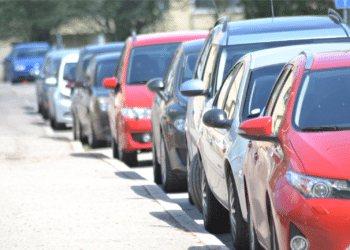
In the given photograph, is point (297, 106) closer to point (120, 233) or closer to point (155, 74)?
point (120, 233)

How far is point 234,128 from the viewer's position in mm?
6652

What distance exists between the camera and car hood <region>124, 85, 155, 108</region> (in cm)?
1302

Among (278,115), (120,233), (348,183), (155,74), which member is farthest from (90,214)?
(155,74)

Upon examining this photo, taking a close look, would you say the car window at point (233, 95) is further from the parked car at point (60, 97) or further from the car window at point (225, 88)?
the parked car at point (60, 97)

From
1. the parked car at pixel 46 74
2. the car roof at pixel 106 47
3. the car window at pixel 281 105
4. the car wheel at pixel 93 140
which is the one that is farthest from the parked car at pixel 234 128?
the parked car at pixel 46 74

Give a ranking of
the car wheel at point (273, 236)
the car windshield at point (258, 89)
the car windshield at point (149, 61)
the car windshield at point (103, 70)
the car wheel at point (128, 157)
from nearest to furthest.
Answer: the car wheel at point (273, 236) < the car windshield at point (258, 89) < the car wheel at point (128, 157) < the car windshield at point (149, 61) < the car windshield at point (103, 70)

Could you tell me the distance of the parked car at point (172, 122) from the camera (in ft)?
33.1

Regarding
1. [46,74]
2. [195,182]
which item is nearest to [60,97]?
[46,74]

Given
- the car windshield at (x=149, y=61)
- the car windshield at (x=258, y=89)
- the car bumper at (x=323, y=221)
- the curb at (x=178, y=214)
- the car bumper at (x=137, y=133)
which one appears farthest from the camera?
the car windshield at (x=149, y=61)

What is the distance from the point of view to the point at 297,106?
535 centimetres

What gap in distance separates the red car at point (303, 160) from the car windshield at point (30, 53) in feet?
141

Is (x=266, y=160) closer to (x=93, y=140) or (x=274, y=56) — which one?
(x=274, y=56)

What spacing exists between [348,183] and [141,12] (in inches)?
1801

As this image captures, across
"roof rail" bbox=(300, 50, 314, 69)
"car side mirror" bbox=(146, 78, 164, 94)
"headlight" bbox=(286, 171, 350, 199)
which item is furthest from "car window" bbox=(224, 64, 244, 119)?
"car side mirror" bbox=(146, 78, 164, 94)
